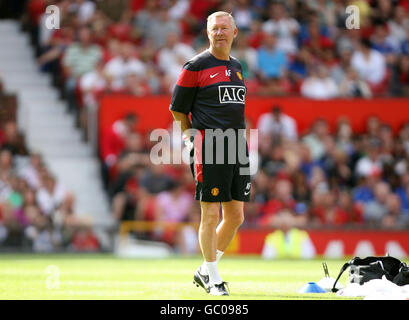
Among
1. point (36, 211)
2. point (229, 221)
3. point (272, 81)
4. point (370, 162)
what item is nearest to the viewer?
point (229, 221)

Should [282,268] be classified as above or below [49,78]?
below

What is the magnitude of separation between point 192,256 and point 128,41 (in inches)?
242

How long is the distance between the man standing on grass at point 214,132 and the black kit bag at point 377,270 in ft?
4.06

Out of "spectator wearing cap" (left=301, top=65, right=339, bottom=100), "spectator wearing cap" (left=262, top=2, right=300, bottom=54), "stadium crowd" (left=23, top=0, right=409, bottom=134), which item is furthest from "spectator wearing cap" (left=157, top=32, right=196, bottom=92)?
"spectator wearing cap" (left=301, top=65, right=339, bottom=100)

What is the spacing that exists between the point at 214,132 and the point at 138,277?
10.2 feet

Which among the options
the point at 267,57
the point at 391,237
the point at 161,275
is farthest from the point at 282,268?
the point at 267,57

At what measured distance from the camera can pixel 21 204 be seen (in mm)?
17438

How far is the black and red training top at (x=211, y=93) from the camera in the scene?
8797 mm

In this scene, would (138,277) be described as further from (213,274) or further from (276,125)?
(276,125)

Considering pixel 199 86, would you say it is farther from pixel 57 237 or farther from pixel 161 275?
pixel 57 237

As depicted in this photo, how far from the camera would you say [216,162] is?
8.71 metres

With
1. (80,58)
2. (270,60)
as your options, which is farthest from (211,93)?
(270,60)

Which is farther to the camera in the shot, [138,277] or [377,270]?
[138,277]
